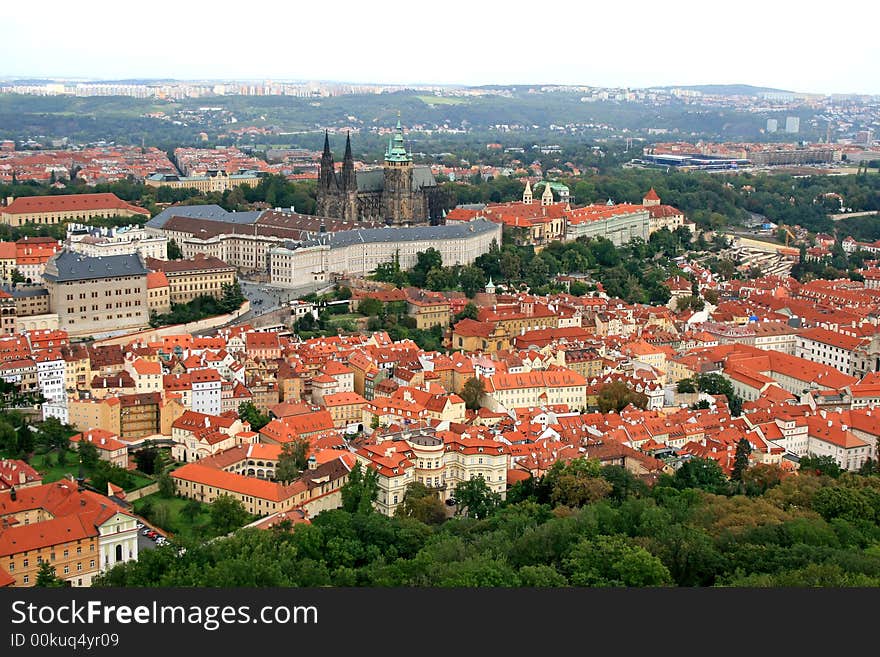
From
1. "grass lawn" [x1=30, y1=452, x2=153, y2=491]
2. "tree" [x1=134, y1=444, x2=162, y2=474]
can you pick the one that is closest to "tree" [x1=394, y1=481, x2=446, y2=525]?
"grass lawn" [x1=30, y1=452, x2=153, y2=491]

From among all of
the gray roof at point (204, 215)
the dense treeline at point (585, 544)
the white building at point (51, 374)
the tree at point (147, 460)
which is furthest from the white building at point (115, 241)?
the dense treeline at point (585, 544)

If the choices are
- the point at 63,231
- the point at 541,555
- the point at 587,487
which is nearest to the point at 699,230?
the point at 63,231

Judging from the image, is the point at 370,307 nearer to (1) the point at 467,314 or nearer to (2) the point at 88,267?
(1) the point at 467,314

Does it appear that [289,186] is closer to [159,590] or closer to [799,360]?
[799,360]

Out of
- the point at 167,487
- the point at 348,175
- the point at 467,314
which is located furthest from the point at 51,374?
the point at 348,175

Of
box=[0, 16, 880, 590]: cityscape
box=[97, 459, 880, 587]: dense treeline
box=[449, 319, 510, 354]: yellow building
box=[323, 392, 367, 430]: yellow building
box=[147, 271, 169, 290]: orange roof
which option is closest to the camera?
box=[97, 459, 880, 587]: dense treeline

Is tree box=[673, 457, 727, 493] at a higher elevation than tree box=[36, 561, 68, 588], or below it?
below

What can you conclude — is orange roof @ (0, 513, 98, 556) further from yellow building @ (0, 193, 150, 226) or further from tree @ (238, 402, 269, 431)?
yellow building @ (0, 193, 150, 226)
